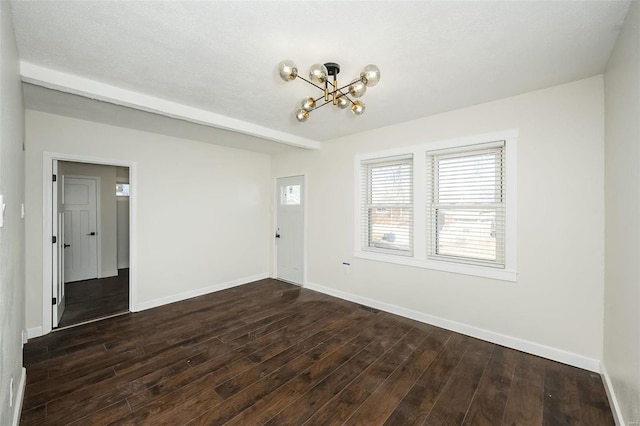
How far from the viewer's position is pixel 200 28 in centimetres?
175

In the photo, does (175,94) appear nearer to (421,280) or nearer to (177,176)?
(177,176)

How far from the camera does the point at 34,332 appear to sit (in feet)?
9.89

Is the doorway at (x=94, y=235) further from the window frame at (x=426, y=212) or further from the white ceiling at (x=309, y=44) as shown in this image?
the window frame at (x=426, y=212)

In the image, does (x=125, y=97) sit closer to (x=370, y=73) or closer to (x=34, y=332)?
(x=370, y=73)

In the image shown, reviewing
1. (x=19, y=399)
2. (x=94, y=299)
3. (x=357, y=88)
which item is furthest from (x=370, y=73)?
(x=94, y=299)

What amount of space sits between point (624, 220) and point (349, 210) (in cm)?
287

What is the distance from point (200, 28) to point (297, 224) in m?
3.63

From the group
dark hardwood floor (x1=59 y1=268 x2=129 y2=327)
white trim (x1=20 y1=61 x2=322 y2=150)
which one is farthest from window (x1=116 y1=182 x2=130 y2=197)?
white trim (x1=20 y1=61 x2=322 y2=150)

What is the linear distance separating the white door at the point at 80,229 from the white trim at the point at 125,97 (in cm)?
375

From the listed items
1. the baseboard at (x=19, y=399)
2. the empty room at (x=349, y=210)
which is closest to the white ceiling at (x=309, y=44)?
the empty room at (x=349, y=210)

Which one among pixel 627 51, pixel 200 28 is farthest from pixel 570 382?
pixel 200 28

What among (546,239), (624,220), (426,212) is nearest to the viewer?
(624,220)

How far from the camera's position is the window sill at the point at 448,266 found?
2822 millimetres

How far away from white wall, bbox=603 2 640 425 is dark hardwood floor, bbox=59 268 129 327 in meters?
5.11
